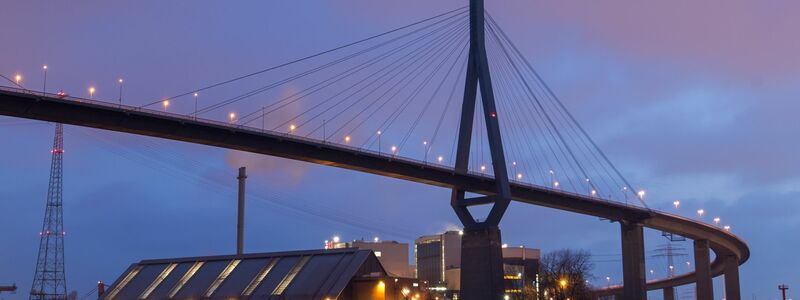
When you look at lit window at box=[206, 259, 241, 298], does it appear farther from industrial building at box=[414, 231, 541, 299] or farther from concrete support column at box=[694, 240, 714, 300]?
industrial building at box=[414, 231, 541, 299]

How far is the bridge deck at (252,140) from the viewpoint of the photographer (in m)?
64.5

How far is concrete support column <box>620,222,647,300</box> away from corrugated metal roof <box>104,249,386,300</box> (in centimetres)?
7102

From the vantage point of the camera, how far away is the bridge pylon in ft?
260

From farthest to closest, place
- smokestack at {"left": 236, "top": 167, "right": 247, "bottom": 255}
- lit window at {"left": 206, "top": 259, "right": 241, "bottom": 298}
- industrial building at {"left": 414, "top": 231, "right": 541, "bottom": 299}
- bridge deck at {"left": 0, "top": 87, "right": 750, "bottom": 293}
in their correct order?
industrial building at {"left": 414, "top": 231, "right": 541, "bottom": 299}
smokestack at {"left": 236, "top": 167, "right": 247, "bottom": 255}
bridge deck at {"left": 0, "top": 87, "right": 750, "bottom": 293}
lit window at {"left": 206, "top": 259, "right": 241, "bottom": 298}

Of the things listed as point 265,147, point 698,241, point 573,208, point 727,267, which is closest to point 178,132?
point 265,147

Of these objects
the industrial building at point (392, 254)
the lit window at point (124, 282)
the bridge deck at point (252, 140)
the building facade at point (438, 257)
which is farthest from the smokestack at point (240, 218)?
the building facade at point (438, 257)

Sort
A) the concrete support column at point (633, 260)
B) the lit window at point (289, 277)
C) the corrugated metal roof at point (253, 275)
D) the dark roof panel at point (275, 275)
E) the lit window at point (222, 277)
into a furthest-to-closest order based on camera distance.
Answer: the concrete support column at point (633, 260)
the lit window at point (222, 277)
the dark roof panel at point (275, 275)
the lit window at point (289, 277)
the corrugated metal roof at point (253, 275)

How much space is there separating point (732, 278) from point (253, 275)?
390ft

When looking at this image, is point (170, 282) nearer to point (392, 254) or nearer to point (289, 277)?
point (289, 277)

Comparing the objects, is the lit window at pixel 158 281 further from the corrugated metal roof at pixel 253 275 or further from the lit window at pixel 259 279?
the lit window at pixel 259 279

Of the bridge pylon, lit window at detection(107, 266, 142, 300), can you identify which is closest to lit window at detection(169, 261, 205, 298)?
lit window at detection(107, 266, 142, 300)

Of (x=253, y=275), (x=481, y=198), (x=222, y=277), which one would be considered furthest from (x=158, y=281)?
(x=481, y=198)

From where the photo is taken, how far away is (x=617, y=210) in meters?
114

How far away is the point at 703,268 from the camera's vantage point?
444 ft
